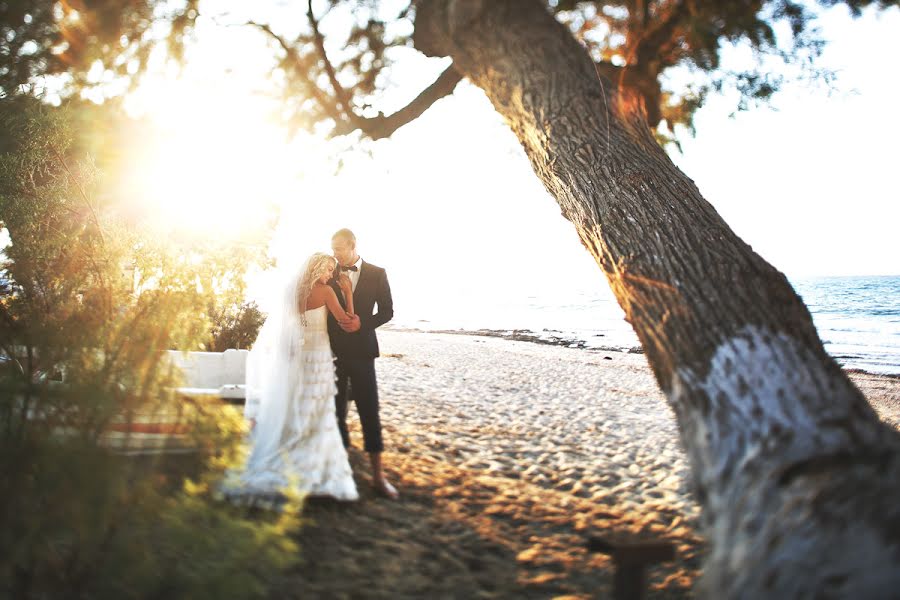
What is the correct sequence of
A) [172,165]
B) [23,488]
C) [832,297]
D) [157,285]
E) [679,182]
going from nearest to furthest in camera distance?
1. [23,488]
2. [679,182]
3. [157,285]
4. [172,165]
5. [832,297]

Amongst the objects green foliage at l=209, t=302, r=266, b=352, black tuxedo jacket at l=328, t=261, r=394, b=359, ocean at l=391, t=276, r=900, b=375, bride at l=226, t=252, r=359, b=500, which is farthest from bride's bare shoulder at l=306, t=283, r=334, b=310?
ocean at l=391, t=276, r=900, b=375

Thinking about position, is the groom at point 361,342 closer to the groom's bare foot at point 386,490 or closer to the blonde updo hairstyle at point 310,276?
the groom's bare foot at point 386,490

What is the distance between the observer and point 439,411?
27.7 ft

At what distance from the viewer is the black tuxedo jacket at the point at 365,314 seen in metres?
4.82

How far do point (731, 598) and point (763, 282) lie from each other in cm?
162

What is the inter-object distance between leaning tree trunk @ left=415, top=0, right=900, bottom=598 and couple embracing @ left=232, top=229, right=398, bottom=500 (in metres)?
1.99

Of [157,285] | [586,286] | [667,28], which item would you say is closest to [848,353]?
[667,28]

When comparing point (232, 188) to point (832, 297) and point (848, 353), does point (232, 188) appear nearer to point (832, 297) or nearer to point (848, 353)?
point (848, 353)

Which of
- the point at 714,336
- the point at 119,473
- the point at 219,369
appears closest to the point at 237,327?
the point at 219,369

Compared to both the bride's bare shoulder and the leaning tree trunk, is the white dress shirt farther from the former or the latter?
the leaning tree trunk

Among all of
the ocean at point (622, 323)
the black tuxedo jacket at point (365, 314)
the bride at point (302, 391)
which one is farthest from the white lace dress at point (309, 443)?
the ocean at point (622, 323)

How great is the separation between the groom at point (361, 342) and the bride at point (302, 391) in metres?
0.12

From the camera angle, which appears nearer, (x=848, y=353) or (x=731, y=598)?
(x=731, y=598)

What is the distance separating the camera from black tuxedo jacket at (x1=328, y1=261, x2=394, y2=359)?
482 centimetres
